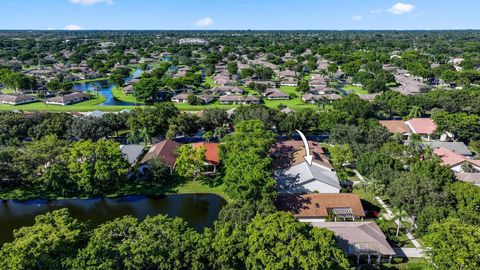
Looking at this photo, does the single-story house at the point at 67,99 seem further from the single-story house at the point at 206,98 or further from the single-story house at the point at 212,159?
the single-story house at the point at 212,159

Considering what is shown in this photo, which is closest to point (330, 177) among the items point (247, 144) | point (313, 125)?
point (247, 144)

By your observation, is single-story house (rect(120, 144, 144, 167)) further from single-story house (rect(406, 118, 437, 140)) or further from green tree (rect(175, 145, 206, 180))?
single-story house (rect(406, 118, 437, 140))

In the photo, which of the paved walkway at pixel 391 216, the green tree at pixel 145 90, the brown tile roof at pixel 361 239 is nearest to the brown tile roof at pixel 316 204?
Answer: the paved walkway at pixel 391 216

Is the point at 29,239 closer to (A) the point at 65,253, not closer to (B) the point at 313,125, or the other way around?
(A) the point at 65,253

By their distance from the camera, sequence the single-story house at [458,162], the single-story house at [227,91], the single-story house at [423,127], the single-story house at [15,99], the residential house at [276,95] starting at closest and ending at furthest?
the single-story house at [458,162] → the single-story house at [423,127] → the single-story house at [15,99] → the residential house at [276,95] → the single-story house at [227,91]

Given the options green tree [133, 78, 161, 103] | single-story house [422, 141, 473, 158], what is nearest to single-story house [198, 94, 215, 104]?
green tree [133, 78, 161, 103]
